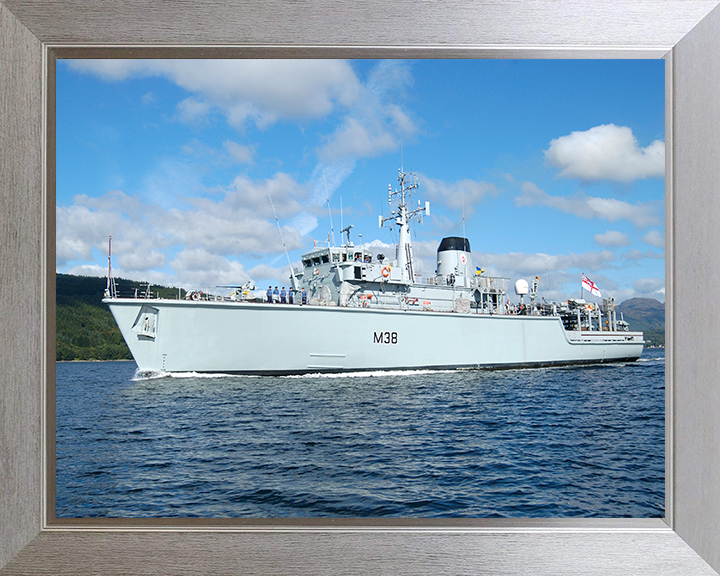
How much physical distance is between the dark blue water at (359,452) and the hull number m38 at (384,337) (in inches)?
79.7

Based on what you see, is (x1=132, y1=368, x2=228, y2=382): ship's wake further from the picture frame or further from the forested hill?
the forested hill

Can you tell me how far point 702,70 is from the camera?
85.8 inches

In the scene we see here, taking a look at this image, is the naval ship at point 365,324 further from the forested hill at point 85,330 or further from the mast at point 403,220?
the forested hill at point 85,330

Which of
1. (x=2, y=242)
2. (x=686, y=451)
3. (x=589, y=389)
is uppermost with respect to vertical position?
(x=2, y=242)

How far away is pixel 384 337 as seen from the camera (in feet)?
43.0

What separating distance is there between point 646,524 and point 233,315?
10.6m

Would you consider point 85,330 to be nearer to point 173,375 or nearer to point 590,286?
point 173,375

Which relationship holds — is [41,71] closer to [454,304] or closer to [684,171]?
[684,171]

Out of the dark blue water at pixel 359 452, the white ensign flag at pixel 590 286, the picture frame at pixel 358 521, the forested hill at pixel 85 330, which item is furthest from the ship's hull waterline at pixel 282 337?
the forested hill at pixel 85 330

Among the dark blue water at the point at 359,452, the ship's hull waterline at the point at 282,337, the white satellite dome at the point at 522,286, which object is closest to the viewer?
the dark blue water at the point at 359,452

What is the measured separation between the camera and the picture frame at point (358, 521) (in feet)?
6.85

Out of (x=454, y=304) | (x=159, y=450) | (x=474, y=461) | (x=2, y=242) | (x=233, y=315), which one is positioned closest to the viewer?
(x=2, y=242)

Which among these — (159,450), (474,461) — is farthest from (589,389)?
(159,450)

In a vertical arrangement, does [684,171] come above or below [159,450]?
above
